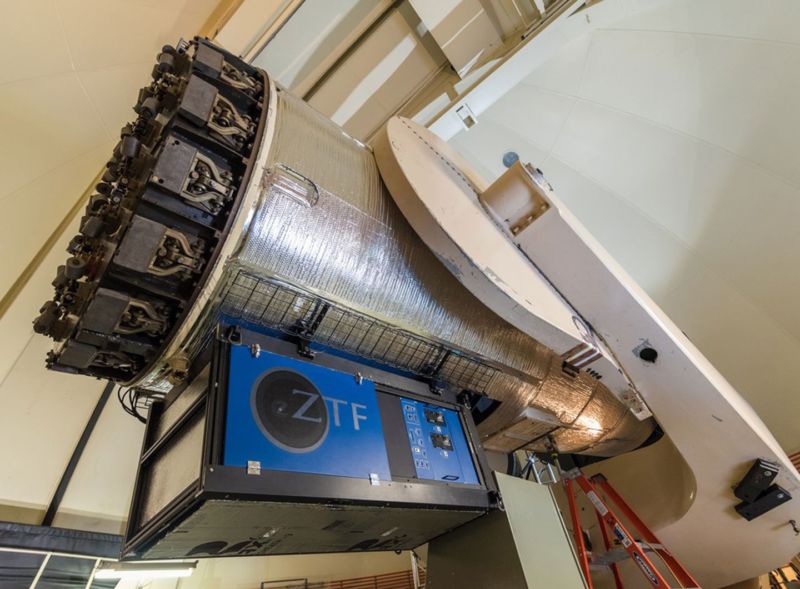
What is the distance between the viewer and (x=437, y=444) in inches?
47.6

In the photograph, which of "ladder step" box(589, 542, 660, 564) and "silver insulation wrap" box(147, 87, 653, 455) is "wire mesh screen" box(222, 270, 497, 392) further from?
"ladder step" box(589, 542, 660, 564)

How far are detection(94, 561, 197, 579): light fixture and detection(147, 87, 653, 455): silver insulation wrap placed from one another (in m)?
1.86

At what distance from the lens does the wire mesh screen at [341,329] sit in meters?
0.97

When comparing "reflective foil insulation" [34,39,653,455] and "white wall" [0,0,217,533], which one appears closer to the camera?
"reflective foil insulation" [34,39,653,455]

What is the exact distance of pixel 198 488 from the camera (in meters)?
0.75

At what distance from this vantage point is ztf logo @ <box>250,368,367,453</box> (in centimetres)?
89

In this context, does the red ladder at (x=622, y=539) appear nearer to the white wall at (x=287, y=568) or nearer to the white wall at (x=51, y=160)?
the white wall at (x=51, y=160)

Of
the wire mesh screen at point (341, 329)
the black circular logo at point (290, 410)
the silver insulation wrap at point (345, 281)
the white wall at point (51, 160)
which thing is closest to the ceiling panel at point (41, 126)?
the white wall at point (51, 160)

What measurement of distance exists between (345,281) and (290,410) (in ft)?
1.09

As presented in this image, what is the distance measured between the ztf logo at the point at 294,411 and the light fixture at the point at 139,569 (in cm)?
214

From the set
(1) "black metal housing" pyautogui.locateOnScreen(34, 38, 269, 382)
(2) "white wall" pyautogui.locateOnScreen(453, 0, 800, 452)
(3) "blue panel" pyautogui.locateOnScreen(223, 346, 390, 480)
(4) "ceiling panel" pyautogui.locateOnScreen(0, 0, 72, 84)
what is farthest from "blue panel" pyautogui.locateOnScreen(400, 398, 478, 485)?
(2) "white wall" pyautogui.locateOnScreen(453, 0, 800, 452)

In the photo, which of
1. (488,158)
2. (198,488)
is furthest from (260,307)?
(488,158)

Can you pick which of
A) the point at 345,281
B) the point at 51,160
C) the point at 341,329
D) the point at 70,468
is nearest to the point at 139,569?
the point at 70,468

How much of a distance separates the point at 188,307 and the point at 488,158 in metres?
2.98
